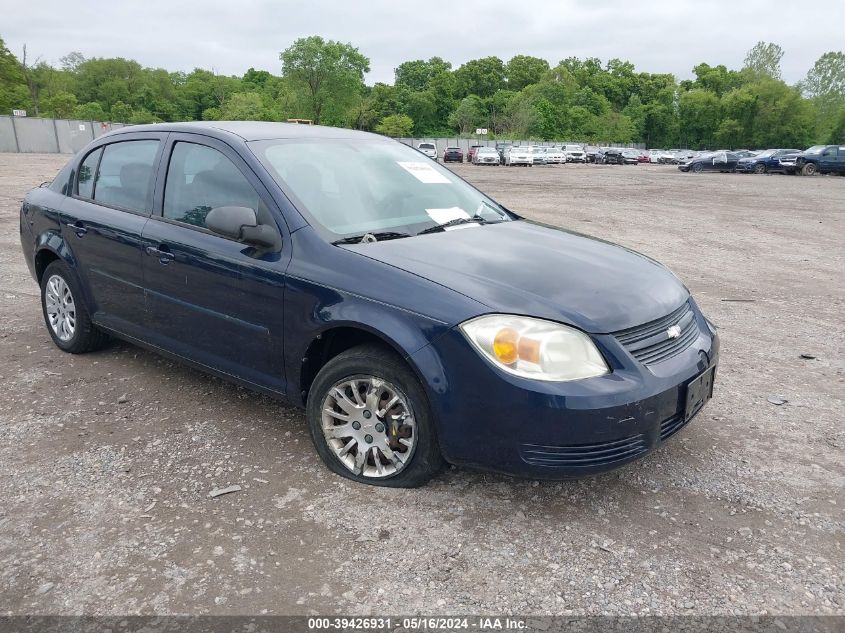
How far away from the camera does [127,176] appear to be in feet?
14.2

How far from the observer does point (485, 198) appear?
451cm

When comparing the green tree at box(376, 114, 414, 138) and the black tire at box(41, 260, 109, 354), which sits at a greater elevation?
the green tree at box(376, 114, 414, 138)

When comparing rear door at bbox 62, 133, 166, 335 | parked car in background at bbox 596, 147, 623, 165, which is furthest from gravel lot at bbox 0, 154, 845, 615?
parked car in background at bbox 596, 147, 623, 165

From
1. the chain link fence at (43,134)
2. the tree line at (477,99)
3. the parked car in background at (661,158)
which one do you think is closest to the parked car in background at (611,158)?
the parked car in background at (661,158)

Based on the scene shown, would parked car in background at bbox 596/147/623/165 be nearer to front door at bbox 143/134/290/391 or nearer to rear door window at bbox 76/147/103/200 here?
rear door window at bbox 76/147/103/200

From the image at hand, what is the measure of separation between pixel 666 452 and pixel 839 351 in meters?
2.75

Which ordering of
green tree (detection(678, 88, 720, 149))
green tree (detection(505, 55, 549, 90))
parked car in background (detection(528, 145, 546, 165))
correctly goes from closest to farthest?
parked car in background (detection(528, 145, 546, 165))
green tree (detection(678, 88, 720, 149))
green tree (detection(505, 55, 549, 90))

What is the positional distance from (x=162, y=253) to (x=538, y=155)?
1935 inches

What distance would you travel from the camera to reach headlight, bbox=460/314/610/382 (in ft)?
8.94

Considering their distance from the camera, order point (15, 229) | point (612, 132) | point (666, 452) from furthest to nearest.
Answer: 1. point (612, 132)
2. point (15, 229)
3. point (666, 452)

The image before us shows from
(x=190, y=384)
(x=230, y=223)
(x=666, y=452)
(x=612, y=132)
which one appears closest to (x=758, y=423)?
(x=666, y=452)

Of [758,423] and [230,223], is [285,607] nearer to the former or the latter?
[230,223]

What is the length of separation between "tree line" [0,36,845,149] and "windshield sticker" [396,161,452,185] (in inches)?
2730

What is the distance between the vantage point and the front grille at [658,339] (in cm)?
289
